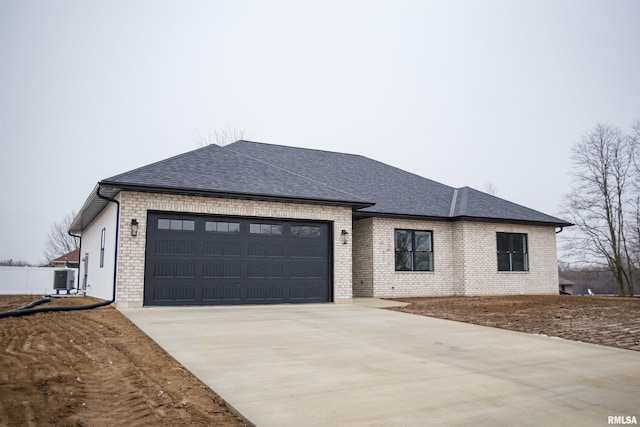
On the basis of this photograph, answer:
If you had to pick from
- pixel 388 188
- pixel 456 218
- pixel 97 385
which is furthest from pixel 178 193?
pixel 456 218

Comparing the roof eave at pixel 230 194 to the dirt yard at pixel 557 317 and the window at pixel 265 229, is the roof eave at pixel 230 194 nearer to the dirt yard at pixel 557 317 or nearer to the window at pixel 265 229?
the window at pixel 265 229

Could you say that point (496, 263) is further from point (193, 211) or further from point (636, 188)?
point (636, 188)

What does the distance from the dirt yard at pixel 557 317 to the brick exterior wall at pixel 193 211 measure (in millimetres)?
2622

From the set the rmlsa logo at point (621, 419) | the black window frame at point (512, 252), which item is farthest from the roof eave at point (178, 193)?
the rmlsa logo at point (621, 419)

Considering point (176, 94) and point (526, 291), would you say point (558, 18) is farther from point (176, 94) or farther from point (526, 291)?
point (176, 94)

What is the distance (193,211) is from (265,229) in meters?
2.31

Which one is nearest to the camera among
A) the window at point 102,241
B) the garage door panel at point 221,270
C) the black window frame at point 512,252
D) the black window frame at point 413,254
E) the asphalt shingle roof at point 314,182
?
the garage door panel at point 221,270

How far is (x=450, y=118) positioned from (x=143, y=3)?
22.0m

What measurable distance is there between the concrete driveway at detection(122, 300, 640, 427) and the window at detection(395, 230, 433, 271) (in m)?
8.52

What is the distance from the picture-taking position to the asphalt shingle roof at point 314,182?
14.1 meters

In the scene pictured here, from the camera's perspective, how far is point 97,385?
5.36 meters

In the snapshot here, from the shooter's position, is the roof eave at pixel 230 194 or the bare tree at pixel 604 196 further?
the bare tree at pixel 604 196

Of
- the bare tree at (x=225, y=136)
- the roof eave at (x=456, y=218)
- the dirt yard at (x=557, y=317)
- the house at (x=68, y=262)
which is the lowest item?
the dirt yard at (x=557, y=317)

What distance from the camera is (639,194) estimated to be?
107 feet
